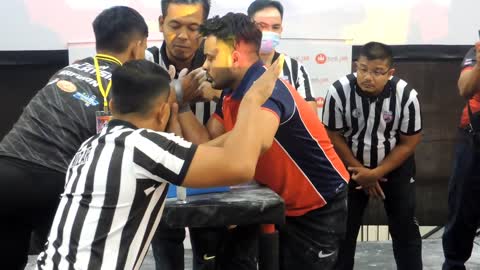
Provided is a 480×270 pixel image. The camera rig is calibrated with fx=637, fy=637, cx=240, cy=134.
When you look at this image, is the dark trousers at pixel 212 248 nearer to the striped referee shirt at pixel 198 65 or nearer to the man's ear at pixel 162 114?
the striped referee shirt at pixel 198 65

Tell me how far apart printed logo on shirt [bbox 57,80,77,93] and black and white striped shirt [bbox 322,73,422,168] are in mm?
1766

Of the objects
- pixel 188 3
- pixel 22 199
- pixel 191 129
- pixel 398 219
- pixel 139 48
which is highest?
pixel 188 3

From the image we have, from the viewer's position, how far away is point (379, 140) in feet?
12.7

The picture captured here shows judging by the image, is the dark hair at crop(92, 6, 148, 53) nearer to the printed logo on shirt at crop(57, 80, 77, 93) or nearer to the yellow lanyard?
the yellow lanyard

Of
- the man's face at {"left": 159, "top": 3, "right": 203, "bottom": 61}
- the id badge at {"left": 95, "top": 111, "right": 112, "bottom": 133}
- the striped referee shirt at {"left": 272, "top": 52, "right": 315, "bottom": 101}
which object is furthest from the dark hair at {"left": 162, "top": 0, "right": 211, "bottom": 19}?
the id badge at {"left": 95, "top": 111, "right": 112, "bottom": 133}

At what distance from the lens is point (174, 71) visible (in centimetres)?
316

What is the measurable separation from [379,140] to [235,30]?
63.3 inches

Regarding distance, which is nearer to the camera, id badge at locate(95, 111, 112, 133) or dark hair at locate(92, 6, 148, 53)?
id badge at locate(95, 111, 112, 133)

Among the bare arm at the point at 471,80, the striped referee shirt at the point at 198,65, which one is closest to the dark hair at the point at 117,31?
the striped referee shirt at the point at 198,65

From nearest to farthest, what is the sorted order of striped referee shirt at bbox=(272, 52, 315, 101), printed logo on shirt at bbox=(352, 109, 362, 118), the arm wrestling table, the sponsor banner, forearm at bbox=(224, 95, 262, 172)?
forearm at bbox=(224, 95, 262, 172), the arm wrestling table, striped referee shirt at bbox=(272, 52, 315, 101), printed logo on shirt at bbox=(352, 109, 362, 118), the sponsor banner

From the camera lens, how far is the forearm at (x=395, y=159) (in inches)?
150

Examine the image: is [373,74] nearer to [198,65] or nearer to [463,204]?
[463,204]

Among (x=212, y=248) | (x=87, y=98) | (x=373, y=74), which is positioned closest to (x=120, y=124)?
(x=87, y=98)

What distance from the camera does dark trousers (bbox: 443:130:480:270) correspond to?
3707 mm
